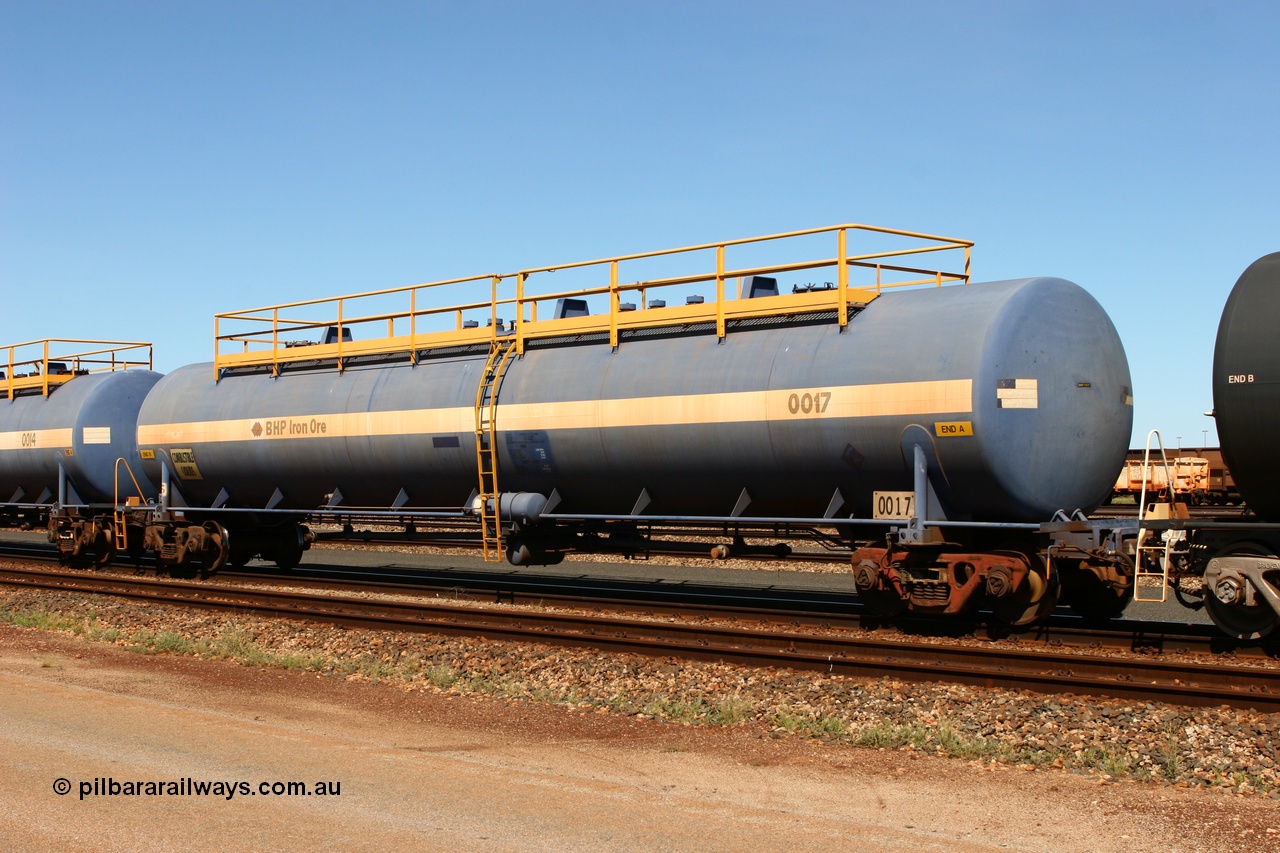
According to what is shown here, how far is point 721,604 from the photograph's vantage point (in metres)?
16.9

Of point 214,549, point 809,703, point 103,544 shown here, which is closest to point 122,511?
point 103,544

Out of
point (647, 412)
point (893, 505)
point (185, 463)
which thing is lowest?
point (893, 505)

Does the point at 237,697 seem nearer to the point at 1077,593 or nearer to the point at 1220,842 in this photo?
the point at 1220,842

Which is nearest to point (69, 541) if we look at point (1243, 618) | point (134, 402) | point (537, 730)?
point (134, 402)

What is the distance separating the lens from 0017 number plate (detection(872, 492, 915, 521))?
13719mm

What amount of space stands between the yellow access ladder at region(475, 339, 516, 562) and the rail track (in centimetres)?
129

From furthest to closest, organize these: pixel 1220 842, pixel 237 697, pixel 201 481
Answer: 1. pixel 201 481
2. pixel 237 697
3. pixel 1220 842

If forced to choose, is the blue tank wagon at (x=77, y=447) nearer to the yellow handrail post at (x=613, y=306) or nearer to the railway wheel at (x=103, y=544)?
the railway wheel at (x=103, y=544)

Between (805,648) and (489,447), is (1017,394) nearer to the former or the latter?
(805,648)

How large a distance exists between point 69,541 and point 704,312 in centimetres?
1688

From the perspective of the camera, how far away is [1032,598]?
43.6 ft

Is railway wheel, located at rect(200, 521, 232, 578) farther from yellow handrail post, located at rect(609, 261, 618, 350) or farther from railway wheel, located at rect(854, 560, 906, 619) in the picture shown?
railway wheel, located at rect(854, 560, 906, 619)

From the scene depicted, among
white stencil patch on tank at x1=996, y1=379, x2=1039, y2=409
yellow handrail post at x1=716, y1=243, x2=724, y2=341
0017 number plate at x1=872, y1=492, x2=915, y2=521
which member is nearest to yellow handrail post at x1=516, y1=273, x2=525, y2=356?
yellow handrail post at x1=716, y1=243, x2=724, y2=341

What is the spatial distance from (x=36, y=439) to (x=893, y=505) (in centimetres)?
1989
